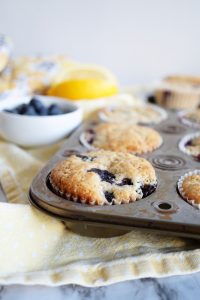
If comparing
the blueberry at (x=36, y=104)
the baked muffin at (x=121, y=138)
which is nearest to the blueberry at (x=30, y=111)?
the blueberry at (x=36, y=104)

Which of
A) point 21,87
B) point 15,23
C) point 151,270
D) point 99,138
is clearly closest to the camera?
point 151,270

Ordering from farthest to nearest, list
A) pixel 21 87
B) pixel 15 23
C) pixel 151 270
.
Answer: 1. pixel 15 23
2. pixel 21 87
3. pixel 151 270

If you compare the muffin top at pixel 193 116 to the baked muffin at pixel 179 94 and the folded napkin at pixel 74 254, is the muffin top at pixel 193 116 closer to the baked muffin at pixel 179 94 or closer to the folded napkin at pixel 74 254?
the baked muffin at pixel 179 94

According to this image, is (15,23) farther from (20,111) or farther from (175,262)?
(175,262)

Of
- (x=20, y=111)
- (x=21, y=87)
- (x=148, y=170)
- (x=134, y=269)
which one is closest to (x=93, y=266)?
(x=134, y=269)

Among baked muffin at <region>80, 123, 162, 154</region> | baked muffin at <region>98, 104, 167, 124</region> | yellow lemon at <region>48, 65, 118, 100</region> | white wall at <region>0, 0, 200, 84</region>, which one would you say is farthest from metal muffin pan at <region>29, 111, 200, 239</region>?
white wall at <region>0, 0, 200, 84</region>

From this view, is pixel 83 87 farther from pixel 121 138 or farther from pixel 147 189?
pixel 147 189

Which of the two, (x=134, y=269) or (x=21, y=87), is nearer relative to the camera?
(x=134, y=269)
